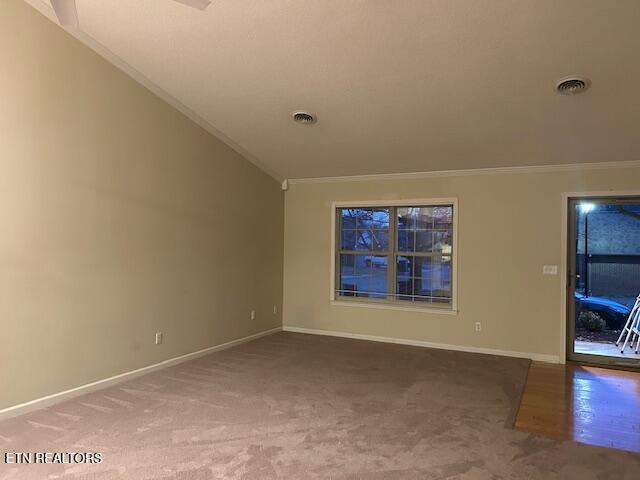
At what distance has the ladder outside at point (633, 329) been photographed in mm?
4609

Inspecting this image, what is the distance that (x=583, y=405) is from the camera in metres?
3.46

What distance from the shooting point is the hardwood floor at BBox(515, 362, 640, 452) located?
289 cm

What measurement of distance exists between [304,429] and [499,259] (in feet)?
11.2

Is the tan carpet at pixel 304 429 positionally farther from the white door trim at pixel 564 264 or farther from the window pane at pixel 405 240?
the window pane at pixel 405 240

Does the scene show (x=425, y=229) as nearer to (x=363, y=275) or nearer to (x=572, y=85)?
(x=363, y=275)

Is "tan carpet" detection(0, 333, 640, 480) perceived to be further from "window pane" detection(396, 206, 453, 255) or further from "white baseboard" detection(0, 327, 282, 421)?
"window pane" detection(396, 206, 453, 255)

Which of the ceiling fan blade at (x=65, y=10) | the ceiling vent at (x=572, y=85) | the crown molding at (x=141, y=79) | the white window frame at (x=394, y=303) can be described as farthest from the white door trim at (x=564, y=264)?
the ceiling fan blade at (x=65, y=10)

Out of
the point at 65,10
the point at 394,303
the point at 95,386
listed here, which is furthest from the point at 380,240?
the point at 65,10

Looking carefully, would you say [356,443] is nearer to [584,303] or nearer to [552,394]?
[552,394]

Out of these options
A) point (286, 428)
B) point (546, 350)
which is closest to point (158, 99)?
point (286, 428)

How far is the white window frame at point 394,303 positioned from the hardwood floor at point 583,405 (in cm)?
124

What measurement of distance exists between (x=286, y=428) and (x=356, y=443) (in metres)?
0.52

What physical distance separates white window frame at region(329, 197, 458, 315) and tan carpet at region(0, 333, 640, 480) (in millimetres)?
1164

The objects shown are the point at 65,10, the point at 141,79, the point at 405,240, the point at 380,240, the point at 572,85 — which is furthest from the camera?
the point at 380,240
